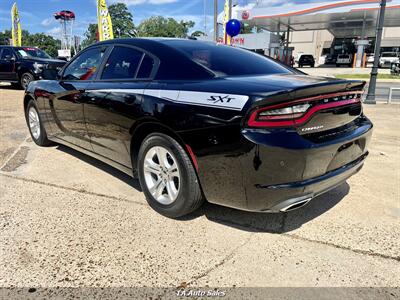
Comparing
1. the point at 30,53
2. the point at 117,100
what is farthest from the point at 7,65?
the point at 117,100

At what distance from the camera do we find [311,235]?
9.37ft

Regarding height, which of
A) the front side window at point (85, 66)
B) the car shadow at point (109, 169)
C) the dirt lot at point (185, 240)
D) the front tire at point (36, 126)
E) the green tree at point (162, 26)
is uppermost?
the green tree at point (162, 26)

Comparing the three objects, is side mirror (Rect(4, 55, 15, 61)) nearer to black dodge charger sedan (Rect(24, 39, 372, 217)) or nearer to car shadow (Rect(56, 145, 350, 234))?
black dodge charger sedan (Rect(24, 39, 372, 217))

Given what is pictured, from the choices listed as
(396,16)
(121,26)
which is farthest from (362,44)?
(121,26)

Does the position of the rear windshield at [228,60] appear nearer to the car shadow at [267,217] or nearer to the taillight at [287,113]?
the taillight at [287,113]

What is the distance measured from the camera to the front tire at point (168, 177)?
9.24 ft

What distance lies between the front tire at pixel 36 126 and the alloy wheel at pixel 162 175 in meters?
2.70

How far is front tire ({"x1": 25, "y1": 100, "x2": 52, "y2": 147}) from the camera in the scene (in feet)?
17.1

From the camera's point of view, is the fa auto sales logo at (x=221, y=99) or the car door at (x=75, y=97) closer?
the fa auto sales logo at (x=221, y=99)

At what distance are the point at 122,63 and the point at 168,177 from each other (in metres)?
1.32

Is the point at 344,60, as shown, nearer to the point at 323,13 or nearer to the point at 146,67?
the point at 323,13

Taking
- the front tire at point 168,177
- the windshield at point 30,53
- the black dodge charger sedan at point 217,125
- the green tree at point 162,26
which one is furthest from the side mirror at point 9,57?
the green tree at point 162,26

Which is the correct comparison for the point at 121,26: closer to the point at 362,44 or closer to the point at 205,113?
the point at 362,44

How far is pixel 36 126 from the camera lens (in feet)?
17.7
